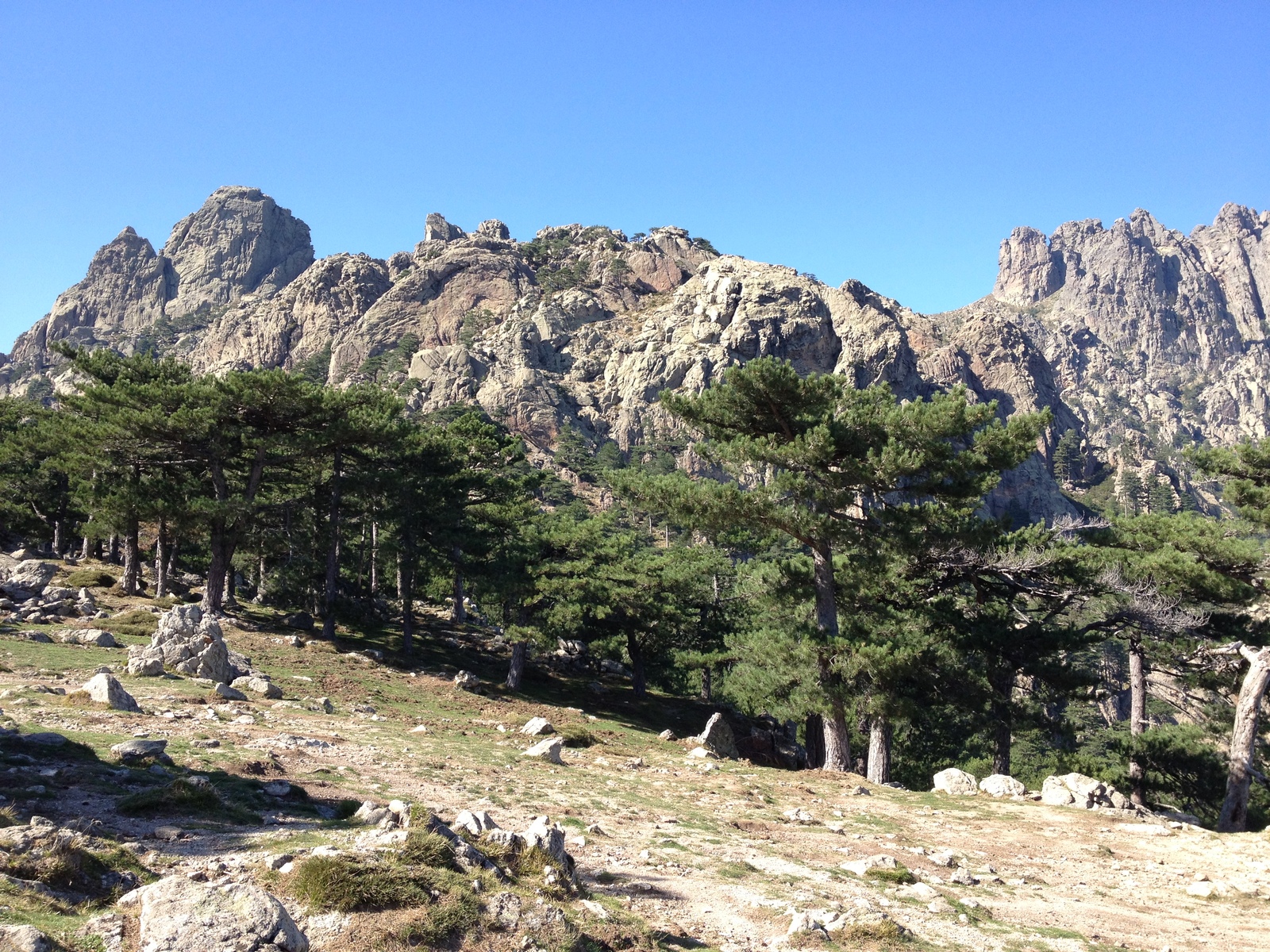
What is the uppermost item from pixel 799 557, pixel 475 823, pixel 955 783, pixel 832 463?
pixel 832 463

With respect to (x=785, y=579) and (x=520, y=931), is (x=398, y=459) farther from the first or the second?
(x=520, y=931)

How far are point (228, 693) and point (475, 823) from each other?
1138 centimetres

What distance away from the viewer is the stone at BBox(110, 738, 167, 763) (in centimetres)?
974

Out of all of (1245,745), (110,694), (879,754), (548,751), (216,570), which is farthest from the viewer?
(216,570)

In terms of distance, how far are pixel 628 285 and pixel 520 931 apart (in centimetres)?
15530

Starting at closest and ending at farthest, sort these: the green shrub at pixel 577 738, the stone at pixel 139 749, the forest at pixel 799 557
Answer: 1. the stone at pixel 139 749
2. the forest at pixel 799 557
3. the green shrub at pixel 577 738

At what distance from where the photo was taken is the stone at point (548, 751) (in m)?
15.1

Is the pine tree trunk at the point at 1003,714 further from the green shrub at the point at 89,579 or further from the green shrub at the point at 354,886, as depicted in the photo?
the green shrub at the point at 89,579

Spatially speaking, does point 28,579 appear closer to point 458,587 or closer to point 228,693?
point 458,587

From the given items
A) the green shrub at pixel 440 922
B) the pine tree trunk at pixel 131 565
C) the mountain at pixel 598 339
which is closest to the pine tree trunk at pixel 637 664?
the pine tree trunk at pixel 131 565

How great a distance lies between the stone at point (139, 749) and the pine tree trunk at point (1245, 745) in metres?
21.0

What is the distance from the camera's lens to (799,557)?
19906 mm

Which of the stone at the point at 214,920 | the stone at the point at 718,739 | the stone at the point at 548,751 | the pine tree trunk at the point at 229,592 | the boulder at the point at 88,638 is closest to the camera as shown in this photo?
the stone at the point at 214,920

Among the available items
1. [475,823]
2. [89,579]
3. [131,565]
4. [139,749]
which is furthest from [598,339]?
[475,823]
